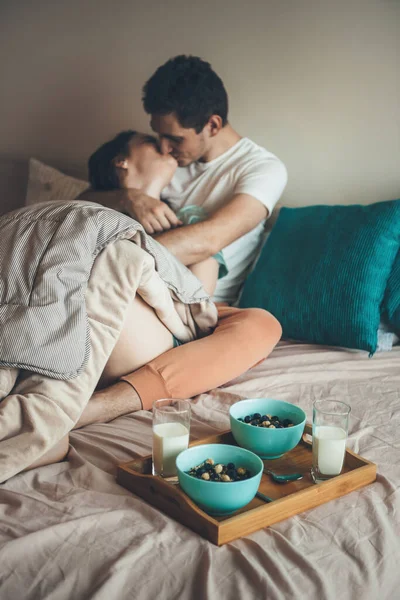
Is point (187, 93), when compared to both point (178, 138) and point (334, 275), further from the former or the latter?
point (334, 275)

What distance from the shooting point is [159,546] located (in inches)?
36.9

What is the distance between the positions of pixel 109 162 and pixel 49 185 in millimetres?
543

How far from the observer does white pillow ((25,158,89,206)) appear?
2.59 m

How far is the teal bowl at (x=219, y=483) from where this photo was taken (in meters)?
0.95

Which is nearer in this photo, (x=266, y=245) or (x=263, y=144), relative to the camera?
(x=266, y=245)

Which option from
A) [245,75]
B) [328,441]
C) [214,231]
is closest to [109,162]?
[214,231]

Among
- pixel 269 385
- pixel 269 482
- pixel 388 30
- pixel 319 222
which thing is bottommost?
pixel 269 385

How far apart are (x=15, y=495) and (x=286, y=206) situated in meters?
1.70

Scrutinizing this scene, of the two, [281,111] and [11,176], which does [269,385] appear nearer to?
[281,111]

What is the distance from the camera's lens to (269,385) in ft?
5.32

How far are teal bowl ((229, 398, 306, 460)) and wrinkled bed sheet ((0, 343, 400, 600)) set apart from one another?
137mm

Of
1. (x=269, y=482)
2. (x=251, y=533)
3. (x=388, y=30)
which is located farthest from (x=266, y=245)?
(x=251, y=533)

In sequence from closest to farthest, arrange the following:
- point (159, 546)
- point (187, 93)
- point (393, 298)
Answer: point (159, 546)
point (393, 298)
point (187, 93)

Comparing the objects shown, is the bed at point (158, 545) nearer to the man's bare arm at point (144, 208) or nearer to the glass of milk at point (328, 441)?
the glass of milk at point (328, 441)
